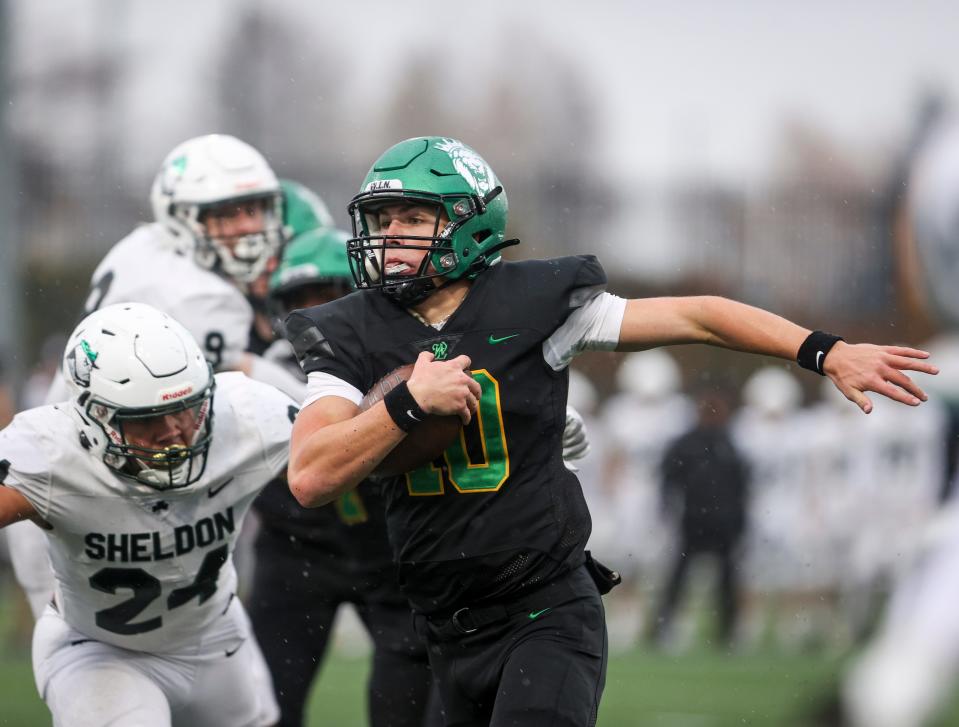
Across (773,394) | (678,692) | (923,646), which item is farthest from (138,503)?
(773,394)

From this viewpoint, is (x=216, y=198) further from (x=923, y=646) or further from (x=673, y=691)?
(x=673, y=691)

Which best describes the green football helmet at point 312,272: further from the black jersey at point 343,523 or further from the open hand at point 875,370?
the open hand at point 875,370

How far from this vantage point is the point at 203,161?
19.4 ft

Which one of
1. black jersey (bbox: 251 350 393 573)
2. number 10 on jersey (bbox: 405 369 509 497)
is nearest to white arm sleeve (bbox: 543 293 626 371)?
number 10 on jersey (bbox: 405 369 509 497)

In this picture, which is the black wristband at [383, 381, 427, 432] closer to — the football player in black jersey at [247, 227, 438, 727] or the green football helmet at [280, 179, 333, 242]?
the football player in black jersey at [247, 227, 438, 727]

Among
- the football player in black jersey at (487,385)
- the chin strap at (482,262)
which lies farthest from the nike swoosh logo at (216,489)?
the chin strap at (482,262)

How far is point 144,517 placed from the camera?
14.5 feet

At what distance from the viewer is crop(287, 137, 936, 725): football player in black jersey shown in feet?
12.8

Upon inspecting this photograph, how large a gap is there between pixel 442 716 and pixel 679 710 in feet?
15.6

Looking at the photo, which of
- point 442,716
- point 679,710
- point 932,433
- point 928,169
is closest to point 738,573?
point 932,433

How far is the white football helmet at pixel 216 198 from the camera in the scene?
5.85m

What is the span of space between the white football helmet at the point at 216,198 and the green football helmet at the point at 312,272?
0.11m

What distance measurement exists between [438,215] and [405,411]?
2.13ft

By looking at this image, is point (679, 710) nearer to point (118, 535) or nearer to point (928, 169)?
point (928, 169)
